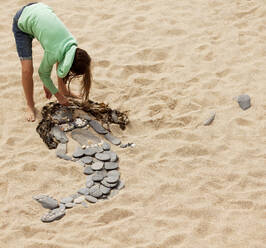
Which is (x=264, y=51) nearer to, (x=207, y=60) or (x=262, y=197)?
(x=207, y=60)

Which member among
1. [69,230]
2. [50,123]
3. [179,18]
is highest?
[179,18]

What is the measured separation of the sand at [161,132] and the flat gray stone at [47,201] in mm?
38

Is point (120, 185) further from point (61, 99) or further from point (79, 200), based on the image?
point (61, 99)

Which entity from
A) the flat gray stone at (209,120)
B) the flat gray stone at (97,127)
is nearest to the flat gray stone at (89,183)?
the flat gray stone at (97,127)

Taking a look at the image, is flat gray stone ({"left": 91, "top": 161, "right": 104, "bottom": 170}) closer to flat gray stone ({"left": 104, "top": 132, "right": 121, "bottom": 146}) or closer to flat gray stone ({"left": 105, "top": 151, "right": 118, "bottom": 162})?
flat gray stone ({"left": 105, "top": 151, "right": 118, "bottom": 162})

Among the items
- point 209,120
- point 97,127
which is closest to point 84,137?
point 97,127

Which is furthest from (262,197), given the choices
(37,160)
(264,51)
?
(264,51)

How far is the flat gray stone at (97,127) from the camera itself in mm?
3978

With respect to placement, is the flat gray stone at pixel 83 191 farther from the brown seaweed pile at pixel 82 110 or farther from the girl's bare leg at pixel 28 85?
the girl's bare leg at pixel 28 85

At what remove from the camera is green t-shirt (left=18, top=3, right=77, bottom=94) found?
11.7 ft

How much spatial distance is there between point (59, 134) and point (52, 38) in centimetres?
85

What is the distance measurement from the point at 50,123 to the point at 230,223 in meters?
1.83

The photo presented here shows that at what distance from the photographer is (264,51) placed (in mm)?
5004

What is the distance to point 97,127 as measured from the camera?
4.01 meters
